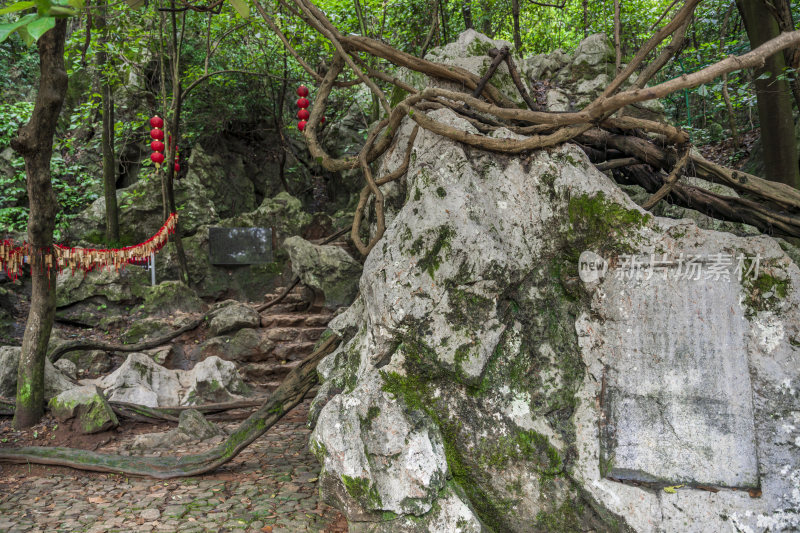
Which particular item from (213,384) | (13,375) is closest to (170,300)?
(13,375)

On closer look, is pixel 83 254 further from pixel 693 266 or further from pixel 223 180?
pixel 693 266

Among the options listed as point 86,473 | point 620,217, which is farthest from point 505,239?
point 86,473

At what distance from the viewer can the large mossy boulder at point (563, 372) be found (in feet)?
10.4

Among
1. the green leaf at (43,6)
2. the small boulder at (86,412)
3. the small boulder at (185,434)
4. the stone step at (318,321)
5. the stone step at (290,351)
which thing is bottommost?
the small boulder at (185,434)

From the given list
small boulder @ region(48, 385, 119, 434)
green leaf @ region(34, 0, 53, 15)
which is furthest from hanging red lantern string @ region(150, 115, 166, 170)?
green leaf @ region(34, 0, 53, 15)

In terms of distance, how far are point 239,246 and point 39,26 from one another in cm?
987

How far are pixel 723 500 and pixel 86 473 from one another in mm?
4881

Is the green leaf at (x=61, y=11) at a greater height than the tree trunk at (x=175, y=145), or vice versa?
the tree trunk at (x=175, y=145)

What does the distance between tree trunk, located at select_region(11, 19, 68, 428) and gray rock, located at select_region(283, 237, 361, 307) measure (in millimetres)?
3767

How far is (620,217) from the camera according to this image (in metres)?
3.60

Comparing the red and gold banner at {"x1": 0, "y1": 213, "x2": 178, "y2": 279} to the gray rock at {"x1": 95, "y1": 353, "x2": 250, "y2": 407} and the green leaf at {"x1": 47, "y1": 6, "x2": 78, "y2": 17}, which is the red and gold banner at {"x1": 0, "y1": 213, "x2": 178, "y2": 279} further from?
the green leaf at {"x1": 47, "y1": 6, "x2": 78, "y2": 17}

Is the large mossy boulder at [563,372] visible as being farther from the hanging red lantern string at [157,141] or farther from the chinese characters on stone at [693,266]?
the hanging red lantern string at [157,141]

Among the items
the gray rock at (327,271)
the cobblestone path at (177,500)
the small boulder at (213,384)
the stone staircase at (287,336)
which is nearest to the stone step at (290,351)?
the stone staircase at (287,336)

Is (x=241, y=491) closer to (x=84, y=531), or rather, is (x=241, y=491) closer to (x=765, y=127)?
(x=84, y=531)
